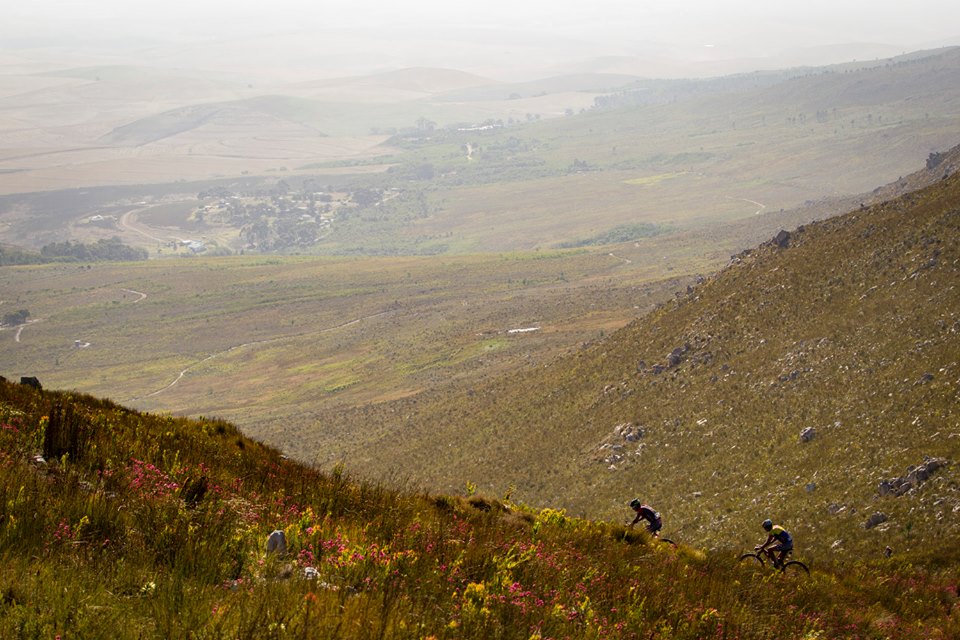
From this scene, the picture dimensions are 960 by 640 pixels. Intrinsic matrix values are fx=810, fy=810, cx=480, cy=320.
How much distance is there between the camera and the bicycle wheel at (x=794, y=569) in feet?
46.5

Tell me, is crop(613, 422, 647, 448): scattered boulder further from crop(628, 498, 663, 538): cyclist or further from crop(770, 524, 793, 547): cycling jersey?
crop(770, 524, 793, 547): cycling jersey

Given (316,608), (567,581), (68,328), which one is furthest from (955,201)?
(68,328)

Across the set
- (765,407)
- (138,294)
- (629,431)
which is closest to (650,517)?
(765,407)

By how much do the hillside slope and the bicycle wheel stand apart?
34.4 ft

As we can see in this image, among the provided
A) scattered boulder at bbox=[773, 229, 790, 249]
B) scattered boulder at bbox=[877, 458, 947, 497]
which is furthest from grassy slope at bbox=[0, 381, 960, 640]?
scattered boulder at bbox=[773, 229, 790, 249]

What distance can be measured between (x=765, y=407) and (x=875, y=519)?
47.5 feet

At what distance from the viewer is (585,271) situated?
12925 cm

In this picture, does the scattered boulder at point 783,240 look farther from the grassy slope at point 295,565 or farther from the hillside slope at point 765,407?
the grassy slope at point 295,565

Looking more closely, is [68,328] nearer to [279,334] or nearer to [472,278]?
[279,334]

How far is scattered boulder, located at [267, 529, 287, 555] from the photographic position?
729cm

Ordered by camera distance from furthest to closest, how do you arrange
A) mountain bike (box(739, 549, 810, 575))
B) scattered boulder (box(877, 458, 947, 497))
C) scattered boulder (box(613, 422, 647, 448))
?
scattered boulder (box(613, 422, 647, 448))
scattered boulder (box(877, 458, 947, 497))
mountain bike (box(739, 549, 810, 575))

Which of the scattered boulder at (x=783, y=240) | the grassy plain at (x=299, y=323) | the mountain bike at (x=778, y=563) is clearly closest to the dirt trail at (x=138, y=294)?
the grassy plain at (x=299, y=323)

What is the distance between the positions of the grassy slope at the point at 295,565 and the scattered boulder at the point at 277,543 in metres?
0.12

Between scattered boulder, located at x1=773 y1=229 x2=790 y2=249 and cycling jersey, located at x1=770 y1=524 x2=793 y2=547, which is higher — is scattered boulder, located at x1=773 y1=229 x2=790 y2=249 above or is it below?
above
